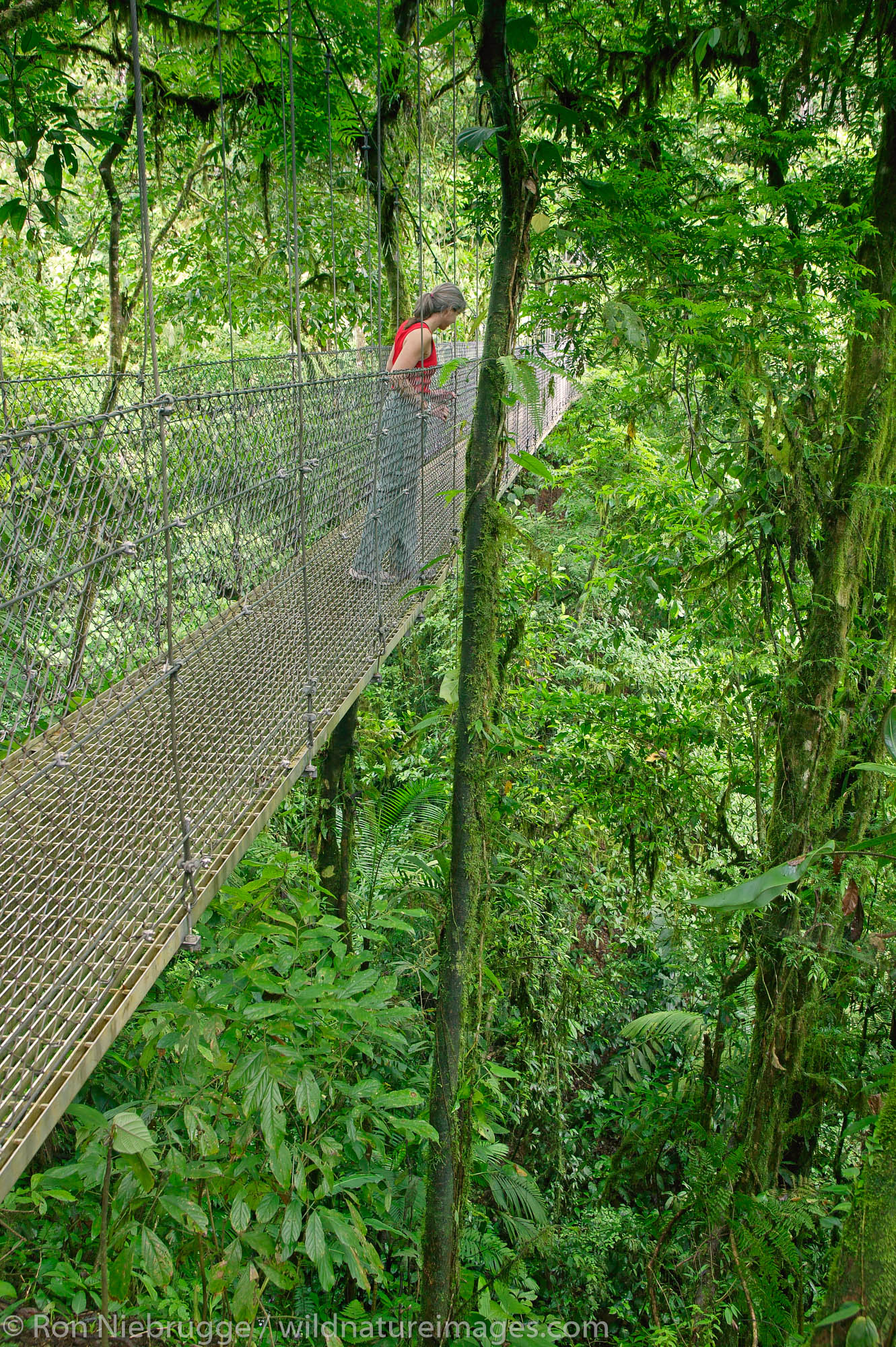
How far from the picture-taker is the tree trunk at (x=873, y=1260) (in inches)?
31.9

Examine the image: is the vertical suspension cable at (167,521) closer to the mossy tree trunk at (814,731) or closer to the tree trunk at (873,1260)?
the tree trunk at (873,1260)

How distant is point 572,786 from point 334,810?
3.29 feet

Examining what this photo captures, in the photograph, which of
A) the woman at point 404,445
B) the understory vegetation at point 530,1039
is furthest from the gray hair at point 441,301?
the understory vegetation at point 530,1039

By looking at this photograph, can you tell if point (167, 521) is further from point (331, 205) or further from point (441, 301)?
point (331, 205)

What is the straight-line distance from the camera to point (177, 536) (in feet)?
6.30

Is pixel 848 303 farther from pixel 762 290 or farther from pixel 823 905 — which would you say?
pixel 823 905

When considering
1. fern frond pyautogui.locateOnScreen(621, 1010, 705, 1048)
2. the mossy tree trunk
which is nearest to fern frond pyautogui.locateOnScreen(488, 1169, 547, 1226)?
the mossy tree trunk

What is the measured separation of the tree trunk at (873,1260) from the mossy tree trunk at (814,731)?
1.93 meters

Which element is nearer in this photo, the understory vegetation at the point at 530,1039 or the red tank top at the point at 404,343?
the understory vegetation at the point at 530,1039

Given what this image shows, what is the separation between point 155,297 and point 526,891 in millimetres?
4062

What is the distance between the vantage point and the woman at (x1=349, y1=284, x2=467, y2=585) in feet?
9.14

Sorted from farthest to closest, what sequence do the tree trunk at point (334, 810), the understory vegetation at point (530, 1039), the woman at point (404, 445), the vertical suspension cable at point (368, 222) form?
the vertical suspension cable at point (368, 222) < the tree trunk at point (334, 810) < the woman at point (404, 445) < the understory vegetation at point (530, 1039)

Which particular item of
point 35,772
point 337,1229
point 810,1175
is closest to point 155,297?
point 35,772

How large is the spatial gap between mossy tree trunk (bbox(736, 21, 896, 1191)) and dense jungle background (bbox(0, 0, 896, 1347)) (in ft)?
0.04
